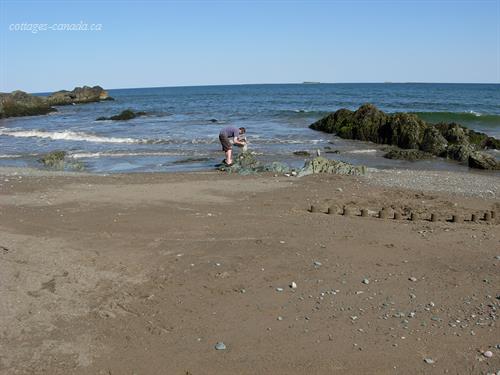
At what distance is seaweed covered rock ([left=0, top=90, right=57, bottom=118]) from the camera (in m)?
45.9

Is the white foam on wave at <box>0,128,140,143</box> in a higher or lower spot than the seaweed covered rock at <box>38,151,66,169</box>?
lower

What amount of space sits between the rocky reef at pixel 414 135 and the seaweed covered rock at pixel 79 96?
51.1 meters

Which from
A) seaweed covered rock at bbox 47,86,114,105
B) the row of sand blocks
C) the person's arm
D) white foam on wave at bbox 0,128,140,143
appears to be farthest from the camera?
seaweed covered rock at bbox 47,86,114,105

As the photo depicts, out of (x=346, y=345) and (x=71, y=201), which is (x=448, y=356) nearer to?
(x=346, y=345)

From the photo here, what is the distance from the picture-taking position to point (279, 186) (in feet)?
38.5

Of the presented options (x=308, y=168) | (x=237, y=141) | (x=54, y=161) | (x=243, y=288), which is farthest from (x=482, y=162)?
(x=54, y=161)

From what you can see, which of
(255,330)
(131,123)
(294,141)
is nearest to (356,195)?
(255,330)

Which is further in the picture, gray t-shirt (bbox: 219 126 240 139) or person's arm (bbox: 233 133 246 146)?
gray t-shirt (bbox: 219 126 240 139)

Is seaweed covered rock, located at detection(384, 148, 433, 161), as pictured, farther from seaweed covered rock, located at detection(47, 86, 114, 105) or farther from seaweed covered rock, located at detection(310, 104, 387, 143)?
seaweed covered rock, located at detection(47, 86, 114, 105)

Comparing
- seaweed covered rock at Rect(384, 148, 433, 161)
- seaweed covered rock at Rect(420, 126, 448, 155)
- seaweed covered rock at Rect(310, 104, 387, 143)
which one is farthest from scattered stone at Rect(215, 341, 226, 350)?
seaweed covered rock at Rect(310, 104, 387, 143)

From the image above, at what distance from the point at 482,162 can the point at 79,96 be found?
64615 mm

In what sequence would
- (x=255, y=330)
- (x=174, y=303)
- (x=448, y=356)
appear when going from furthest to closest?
(x=174, y=303) < (x=255, y=330) < (x=448, y=356)

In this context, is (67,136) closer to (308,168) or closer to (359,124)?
(359,124)

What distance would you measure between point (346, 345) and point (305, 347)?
37 cm
